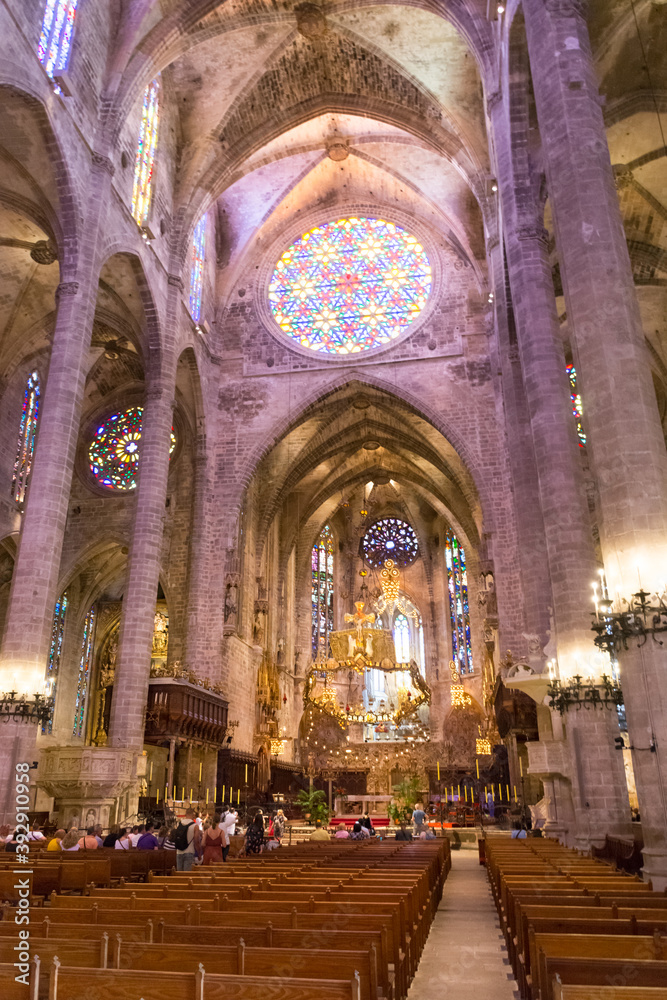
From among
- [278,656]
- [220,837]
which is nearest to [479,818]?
[278,656]

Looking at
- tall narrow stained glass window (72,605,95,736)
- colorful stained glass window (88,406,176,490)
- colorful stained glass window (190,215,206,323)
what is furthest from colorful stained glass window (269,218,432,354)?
tall narrow stained glass window (72,605,95,736)

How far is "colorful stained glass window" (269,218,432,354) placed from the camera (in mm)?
26500

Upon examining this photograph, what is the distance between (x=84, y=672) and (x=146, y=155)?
1809cm

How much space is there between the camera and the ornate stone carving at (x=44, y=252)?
18.1 meters

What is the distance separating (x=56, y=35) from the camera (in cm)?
1477

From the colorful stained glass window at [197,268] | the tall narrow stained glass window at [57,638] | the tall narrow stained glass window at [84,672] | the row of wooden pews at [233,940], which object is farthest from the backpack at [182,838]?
the tall narrow stained glass window at [84,672]

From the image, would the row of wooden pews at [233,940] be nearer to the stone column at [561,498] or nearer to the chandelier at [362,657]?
the stone column at [561,498]

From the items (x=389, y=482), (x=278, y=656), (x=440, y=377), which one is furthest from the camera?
(x=389, y=482)

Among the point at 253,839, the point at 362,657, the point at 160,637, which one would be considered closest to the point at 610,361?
the point at 253,839

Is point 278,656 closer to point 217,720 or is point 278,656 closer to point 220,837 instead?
point 217,720

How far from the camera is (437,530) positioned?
3684 centimetres

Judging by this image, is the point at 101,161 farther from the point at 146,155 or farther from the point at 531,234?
the point at 531,234

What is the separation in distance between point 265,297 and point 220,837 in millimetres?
21779

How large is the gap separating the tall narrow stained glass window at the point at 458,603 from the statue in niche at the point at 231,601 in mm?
13272
